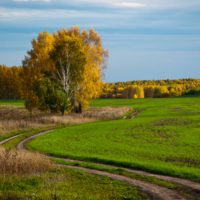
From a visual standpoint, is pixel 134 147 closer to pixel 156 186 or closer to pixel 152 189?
pixel 156 186

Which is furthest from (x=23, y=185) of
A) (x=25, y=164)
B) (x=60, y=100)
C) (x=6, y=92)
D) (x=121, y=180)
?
(x=6, y=92)

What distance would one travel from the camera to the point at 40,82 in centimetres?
3997

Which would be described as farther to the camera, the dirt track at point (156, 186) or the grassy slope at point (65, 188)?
the dirt track at point (156, 186)

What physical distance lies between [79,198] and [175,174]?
5.67 meters

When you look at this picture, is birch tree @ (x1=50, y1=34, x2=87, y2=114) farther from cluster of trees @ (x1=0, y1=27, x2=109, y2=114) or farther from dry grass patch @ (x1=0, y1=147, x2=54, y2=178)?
dry grass patch @ (x1=0, y1=147, x2=54, y2=178)

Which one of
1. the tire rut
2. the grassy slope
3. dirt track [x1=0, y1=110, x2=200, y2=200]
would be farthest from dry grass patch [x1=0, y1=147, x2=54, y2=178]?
the tire rut

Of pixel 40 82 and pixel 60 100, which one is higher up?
pixel 40 82

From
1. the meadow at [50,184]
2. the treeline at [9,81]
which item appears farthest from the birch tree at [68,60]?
the treeline at [9,81]

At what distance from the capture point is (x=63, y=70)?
43219mm

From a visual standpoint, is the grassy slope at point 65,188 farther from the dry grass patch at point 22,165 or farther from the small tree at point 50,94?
the small tree at point 50,94

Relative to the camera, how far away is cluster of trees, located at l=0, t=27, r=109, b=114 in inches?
1615

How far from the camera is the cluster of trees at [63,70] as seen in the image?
41.0 metres

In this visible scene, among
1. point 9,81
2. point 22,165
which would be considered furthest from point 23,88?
point 9,81

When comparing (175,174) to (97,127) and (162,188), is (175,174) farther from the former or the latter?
(97,127)
